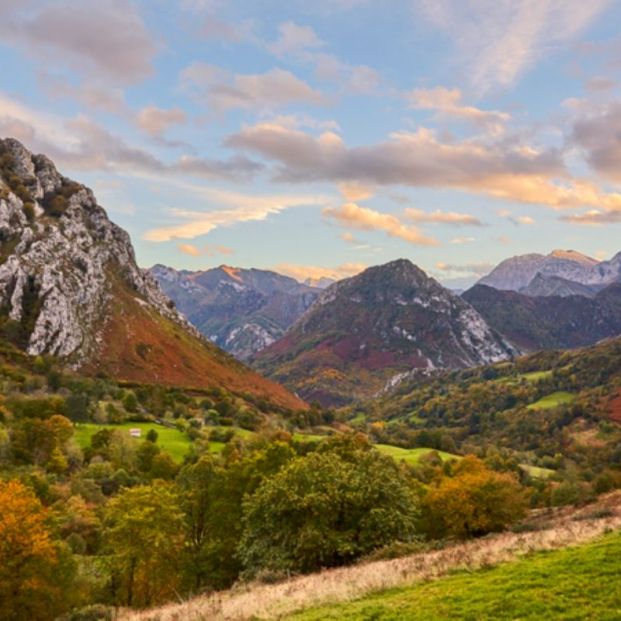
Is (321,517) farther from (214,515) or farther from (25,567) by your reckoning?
(25,567)

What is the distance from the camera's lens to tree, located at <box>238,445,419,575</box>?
141 ft

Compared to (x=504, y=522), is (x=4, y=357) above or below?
above

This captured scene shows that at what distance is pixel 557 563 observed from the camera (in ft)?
78.3

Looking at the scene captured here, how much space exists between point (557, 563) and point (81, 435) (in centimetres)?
13482

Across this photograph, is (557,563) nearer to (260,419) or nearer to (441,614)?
(441,614)

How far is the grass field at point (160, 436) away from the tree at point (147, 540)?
7493 cm

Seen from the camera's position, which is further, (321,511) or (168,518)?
(168,518)

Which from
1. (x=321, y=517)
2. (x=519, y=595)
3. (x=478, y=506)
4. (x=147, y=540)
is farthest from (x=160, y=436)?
(x=519, y=595)

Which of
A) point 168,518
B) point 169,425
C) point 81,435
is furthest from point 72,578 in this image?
point 169,425

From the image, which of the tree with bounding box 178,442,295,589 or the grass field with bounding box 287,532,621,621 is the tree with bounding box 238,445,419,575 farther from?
the grass field with bounding box 287,532,621,621

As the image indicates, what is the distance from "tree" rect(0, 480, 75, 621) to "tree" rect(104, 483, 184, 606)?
7112mm

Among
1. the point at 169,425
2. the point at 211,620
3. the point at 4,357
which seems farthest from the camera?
the point at 4,357

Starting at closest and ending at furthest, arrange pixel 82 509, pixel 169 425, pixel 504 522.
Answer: pixel 504 522 → pixel 82 509 → pixel 169 425

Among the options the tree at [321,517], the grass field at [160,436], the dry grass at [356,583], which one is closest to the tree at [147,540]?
the tree at [321,517]
